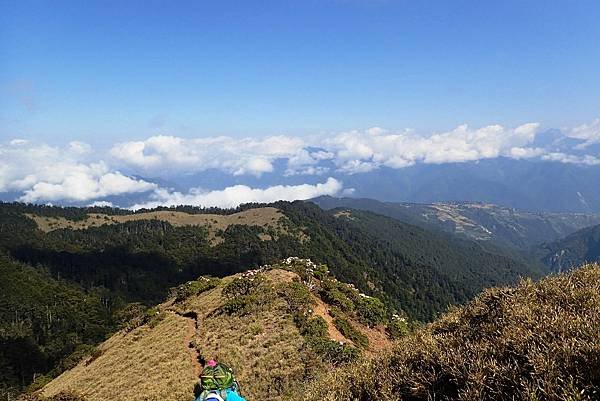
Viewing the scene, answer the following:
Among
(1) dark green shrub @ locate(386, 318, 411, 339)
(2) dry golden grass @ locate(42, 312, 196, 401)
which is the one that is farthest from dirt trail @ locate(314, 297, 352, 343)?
(2) dry golden grass @ locate(42, 312, 196, 401)

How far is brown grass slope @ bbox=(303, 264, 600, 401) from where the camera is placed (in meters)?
5.26

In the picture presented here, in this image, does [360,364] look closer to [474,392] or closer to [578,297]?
[474,392]

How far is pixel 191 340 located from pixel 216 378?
23.5 metres

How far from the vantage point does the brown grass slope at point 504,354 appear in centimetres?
526

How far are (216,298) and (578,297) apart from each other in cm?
3475

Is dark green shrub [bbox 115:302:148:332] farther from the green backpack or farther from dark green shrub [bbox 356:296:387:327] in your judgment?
the green backpack

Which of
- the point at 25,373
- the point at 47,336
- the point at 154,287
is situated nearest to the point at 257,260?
the point at 154,287

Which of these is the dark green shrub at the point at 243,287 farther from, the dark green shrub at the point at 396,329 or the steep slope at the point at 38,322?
the steep slope at the point at 38,322

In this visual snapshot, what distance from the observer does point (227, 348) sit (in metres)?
A: 24.8

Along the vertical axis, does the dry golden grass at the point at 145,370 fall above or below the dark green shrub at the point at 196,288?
above

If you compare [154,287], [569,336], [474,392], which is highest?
[569,336]

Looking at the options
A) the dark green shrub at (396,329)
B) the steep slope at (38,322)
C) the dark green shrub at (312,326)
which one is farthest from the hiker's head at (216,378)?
the steep slope at (38,322)

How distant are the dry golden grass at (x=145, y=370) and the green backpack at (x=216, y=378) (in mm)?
14297

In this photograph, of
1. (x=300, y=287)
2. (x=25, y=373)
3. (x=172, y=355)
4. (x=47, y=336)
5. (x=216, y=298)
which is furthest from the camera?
(x=47, y=336)
